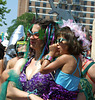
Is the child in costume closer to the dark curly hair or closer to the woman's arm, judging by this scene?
the dark curly hair

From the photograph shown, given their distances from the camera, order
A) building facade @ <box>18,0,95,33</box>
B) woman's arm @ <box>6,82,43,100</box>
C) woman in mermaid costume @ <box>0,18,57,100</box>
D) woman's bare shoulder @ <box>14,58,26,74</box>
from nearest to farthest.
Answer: woman's arm @ <box>6,82,43,100</box> < woman in mermaid costume @ <box>0,18,57,100</box> < woman's bare shoulder @ <box>14,58,26,74</box> < building facade @ <box>18,0,95,33</box>

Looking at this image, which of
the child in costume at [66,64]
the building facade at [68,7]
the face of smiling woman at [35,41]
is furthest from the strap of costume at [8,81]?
the building facade at [68,7]

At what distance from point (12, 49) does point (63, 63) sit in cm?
369

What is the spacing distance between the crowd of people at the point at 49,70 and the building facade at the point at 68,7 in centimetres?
6701

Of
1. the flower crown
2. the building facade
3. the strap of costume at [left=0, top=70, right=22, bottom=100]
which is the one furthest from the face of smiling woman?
the building facade

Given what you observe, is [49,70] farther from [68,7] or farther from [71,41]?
[68,7]

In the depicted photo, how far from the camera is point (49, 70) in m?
2.30

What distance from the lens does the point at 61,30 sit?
2.53 m

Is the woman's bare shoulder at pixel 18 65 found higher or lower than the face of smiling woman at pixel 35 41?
lower

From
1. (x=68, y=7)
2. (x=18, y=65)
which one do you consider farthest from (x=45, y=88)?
(x=68, y=7)

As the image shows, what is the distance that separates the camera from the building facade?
228 feet

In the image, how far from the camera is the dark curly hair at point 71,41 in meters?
2.42

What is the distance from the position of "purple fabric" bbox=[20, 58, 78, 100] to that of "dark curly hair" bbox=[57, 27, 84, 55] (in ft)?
1.14

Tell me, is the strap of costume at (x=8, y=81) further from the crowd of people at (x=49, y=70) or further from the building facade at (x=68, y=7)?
the building facade at (x=68, y=7)
